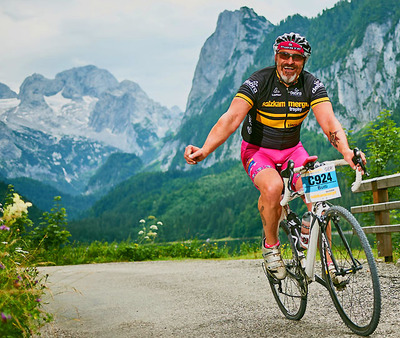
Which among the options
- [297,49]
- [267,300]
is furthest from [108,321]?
[297,49]

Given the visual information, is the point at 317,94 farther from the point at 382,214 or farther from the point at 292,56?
the point at 382,214

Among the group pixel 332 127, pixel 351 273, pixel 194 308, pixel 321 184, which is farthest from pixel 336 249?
pixel 194 308

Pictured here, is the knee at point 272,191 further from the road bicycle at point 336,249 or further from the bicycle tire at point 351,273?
the bicycle tire at point 351,273

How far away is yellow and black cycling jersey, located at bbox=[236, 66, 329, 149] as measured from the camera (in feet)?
15.2

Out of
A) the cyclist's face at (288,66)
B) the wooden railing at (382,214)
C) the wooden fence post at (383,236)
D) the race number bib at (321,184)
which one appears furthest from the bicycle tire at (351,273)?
the wooden fence post at (383,236)

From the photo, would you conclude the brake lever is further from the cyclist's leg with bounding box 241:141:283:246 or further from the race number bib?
the cyclist's leg with bounding box 241:141:283:246

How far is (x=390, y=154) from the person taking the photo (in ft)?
42.2

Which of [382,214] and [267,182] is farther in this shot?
[382,214]

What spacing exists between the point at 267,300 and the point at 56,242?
10.5 metres

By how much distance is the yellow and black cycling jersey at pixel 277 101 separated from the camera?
4633 millimetres

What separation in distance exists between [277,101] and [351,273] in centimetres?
167

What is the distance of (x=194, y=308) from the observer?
246 inches

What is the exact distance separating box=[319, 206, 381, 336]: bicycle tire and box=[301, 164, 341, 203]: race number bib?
125mm

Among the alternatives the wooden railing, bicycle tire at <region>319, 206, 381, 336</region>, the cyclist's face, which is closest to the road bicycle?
bicycle tire at <region>319, 206, 381, 336</region>
